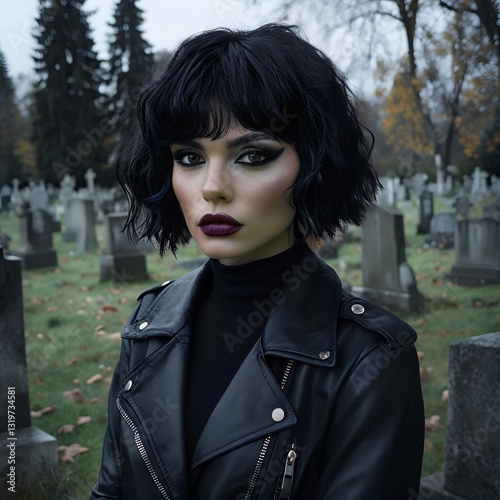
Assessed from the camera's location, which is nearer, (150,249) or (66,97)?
(66,97)

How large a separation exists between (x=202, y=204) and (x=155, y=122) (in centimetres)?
30

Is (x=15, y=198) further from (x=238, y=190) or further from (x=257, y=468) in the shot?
(x=257, y=468)

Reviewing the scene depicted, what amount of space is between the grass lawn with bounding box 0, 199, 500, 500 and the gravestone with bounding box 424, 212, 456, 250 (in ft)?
0.54

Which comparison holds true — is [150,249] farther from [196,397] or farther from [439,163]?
[196,397]

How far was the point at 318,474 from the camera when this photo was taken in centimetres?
135

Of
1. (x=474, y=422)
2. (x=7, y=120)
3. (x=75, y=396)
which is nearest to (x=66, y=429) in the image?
(x=75, y=396)

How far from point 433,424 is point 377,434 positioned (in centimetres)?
309

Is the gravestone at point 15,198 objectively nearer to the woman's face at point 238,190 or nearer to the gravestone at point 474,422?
the gravestone at point 474,422

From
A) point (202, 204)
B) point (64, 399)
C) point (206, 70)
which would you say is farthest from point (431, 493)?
point (64, 399)

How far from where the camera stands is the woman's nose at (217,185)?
140 centimetres

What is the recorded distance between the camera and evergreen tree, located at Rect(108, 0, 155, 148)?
270 inches

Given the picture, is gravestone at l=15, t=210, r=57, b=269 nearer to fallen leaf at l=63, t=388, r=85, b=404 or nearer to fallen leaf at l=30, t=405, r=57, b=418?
fallen leaf at l=63, t=388, r=85, b=404

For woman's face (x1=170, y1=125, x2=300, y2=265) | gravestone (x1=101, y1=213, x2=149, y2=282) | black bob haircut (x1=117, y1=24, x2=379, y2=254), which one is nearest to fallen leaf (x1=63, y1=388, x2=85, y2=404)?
gravestone (x1=101, y1=213, x2=149, y2=282)

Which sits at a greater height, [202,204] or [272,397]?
[202,204]
